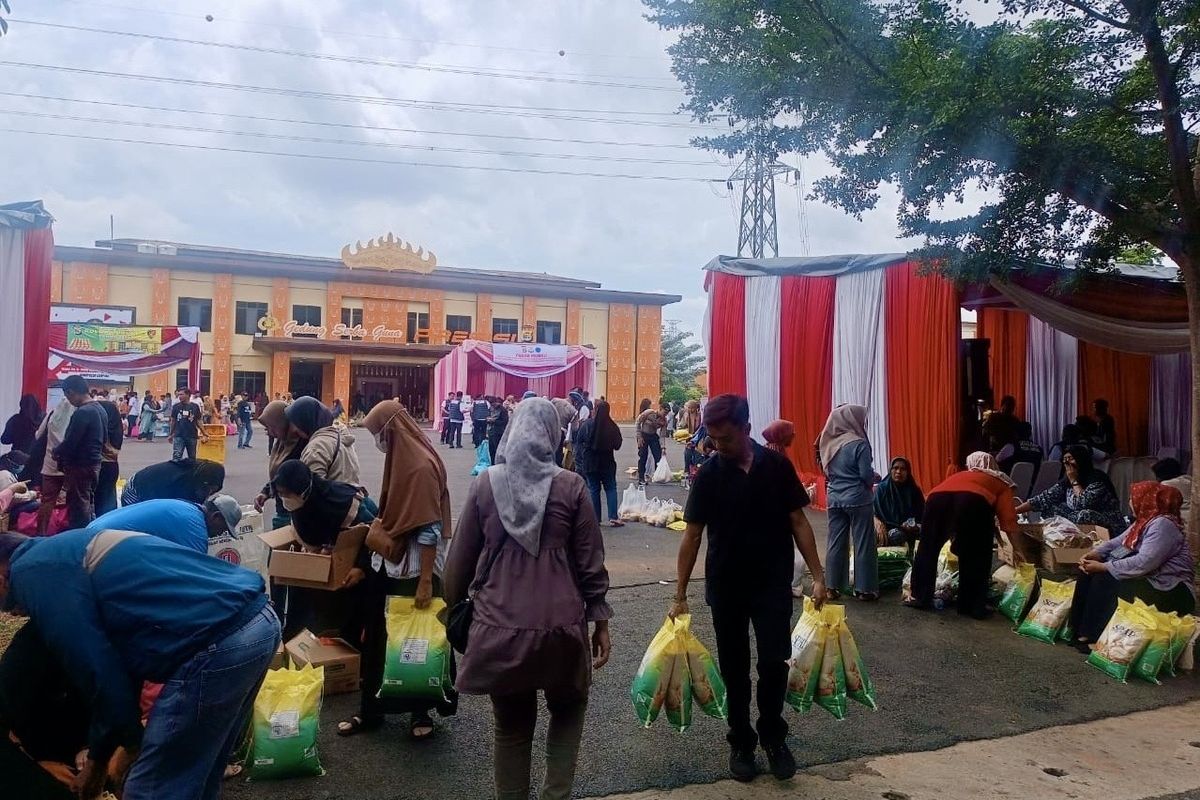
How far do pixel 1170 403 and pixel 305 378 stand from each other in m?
32.0

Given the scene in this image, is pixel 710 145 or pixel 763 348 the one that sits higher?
pixel 710 145

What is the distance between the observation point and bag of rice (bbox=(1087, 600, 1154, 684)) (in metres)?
5.11

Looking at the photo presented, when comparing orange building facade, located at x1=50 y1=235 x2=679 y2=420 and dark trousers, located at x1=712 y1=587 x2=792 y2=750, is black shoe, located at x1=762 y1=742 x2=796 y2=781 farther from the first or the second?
orange building facade, located at x1=50 y1=235 x2=679 y2=420

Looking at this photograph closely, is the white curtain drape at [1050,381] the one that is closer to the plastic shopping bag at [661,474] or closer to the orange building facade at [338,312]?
the plastic shopping bag at [661,474]

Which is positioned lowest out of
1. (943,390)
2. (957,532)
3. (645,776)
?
(645,776)

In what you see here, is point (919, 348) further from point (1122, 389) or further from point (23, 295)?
point (23, 295)

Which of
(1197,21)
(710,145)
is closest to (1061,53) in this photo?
(1197,21)

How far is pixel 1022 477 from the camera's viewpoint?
34.2 ft

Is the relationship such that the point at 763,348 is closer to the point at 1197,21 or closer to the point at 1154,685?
the point at 1197,21

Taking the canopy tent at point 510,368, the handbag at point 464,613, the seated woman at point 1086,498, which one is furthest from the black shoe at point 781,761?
the canopy tent at point 510,368

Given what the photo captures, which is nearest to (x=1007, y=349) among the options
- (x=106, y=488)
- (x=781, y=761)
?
(x=781, y=761)

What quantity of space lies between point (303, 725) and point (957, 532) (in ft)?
16.2

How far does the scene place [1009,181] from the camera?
728 centimetres

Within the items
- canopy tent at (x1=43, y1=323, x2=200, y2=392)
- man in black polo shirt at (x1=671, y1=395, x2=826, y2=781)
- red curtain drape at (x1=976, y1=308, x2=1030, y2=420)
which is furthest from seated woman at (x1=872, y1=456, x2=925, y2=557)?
canopy tent at (x1=43, y1=323, x2=200, y2=392)
